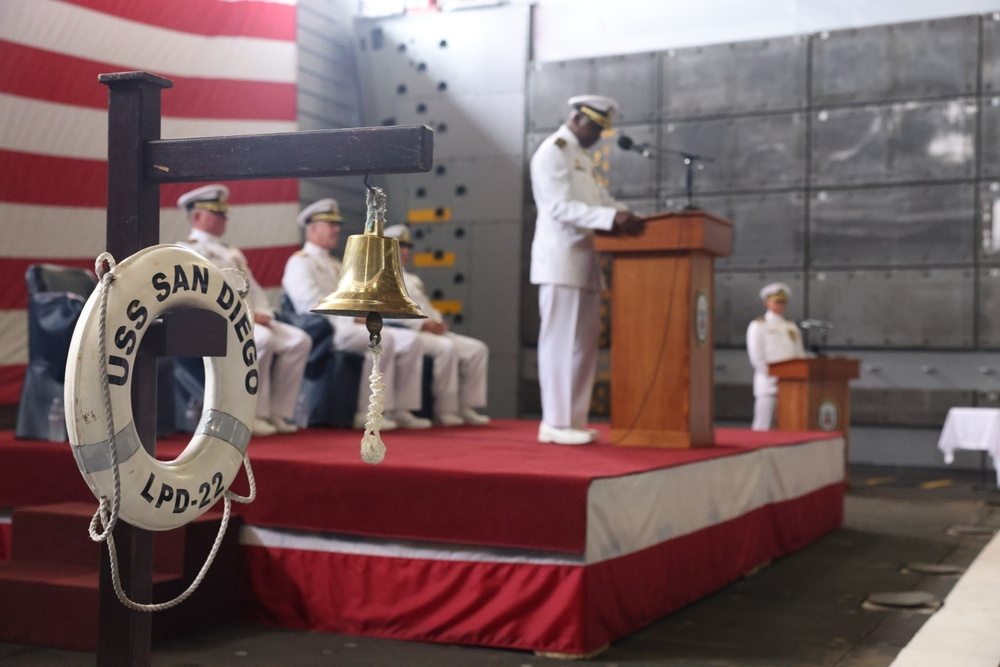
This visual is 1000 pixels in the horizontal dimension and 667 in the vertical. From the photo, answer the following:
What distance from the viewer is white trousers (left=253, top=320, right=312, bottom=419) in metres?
4.92

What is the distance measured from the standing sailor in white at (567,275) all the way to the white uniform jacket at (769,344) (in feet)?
13.7

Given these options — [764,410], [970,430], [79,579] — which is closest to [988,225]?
[970,430]

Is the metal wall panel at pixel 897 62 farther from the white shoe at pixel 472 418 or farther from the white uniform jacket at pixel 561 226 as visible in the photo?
the white uniform jacket at pixel 561 226

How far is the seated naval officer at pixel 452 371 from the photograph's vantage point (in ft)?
19.4

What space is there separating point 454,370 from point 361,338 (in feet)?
2.58

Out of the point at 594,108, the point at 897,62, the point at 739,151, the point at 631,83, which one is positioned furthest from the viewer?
the point at 631,83

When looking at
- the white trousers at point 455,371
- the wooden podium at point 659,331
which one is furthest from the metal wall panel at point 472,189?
the wooden podium at point 659,331

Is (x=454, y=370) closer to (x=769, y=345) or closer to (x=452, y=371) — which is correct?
(x=452, y=371)

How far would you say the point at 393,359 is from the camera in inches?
217

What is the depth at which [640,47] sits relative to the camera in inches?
375

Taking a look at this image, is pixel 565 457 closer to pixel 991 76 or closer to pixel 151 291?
pixel 151 291

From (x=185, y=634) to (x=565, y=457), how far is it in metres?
1.27

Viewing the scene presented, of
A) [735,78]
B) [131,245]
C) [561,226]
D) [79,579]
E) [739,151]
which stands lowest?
[79,579]

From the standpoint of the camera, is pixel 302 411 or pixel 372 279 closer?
pixel 372 279
